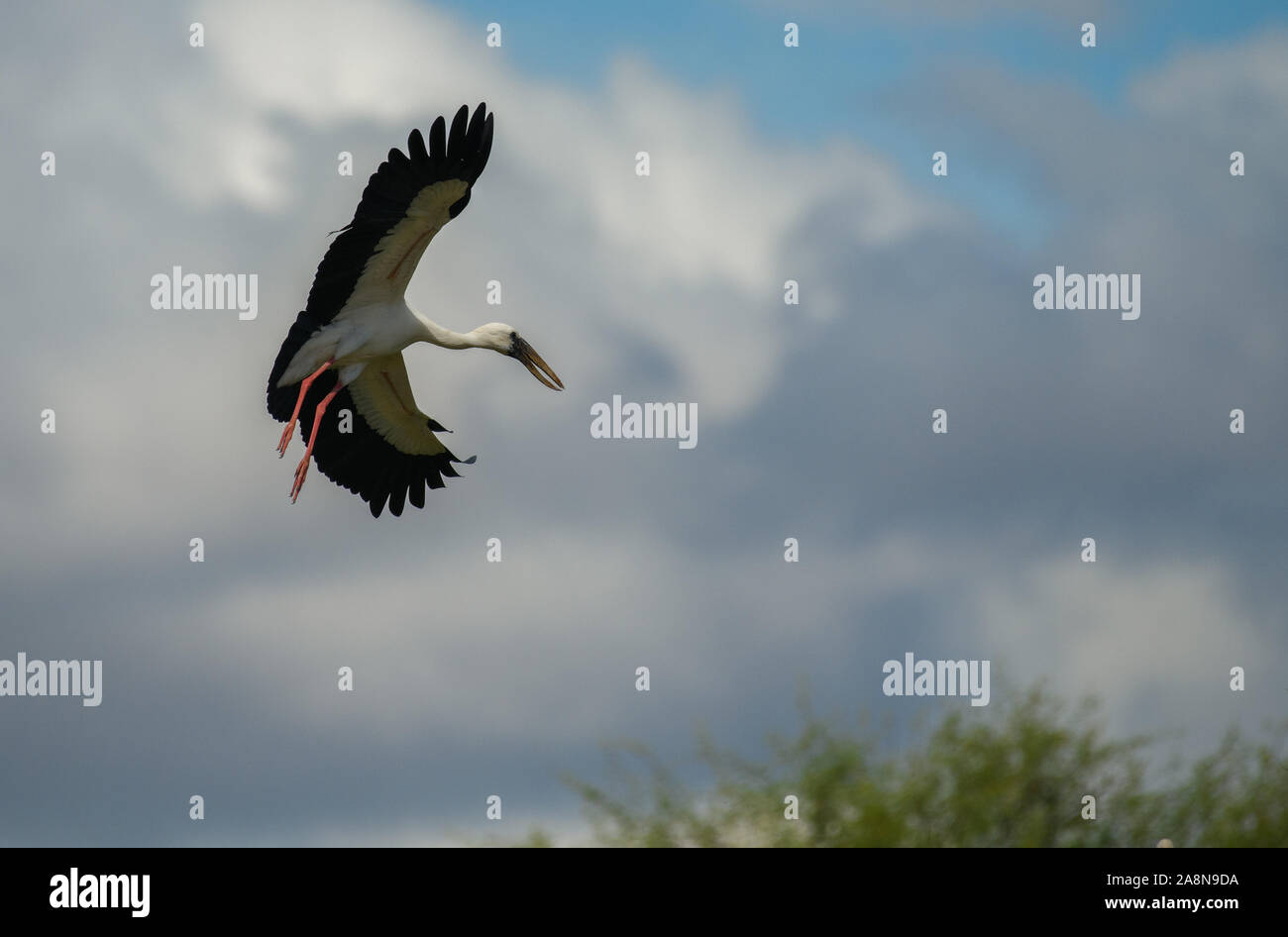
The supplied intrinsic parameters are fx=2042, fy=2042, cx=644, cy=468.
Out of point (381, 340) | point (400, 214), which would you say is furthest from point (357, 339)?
point (400, 214)

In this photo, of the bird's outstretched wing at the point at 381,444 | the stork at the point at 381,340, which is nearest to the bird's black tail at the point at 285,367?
the stork at the point at 381,340

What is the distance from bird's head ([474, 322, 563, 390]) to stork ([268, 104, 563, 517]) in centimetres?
1

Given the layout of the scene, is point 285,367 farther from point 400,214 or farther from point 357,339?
point 400,214

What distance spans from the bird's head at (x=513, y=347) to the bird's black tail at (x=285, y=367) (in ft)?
7.63

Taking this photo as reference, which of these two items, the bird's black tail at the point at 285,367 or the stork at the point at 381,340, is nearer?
the stork at the point at 381,340

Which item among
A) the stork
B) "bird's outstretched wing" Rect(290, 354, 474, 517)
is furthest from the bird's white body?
"bird's outstretched wing" Rect(290, 354, 474, 517)

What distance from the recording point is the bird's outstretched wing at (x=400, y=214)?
19719mm

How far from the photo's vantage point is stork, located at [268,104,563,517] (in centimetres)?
1984

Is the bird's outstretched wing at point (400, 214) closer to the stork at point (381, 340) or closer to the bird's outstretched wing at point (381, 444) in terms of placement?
the stork at point (381, 340)

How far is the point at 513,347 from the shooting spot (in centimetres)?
2284
